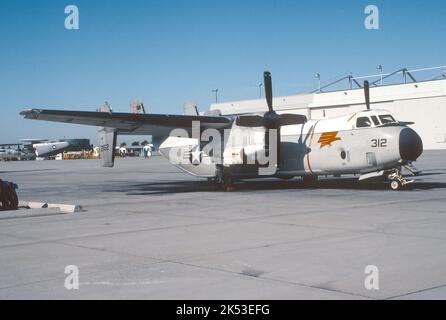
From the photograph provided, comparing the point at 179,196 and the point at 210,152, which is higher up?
the point at 210,152

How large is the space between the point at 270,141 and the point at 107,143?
8.46 metres

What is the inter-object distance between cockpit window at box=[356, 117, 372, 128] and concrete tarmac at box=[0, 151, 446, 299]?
15.4 ft

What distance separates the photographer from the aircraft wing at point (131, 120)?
72.0 feet

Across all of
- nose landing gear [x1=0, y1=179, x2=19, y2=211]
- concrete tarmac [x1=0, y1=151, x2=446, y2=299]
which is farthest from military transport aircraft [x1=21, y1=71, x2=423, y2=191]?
nose landing gear [x1=0, y1=179, x2=19, y2=211]

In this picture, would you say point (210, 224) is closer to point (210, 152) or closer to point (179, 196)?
point (179, 196)

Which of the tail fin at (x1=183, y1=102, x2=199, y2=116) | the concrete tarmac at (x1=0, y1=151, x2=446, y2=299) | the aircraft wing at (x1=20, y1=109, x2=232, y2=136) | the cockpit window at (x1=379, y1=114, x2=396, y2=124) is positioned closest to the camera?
the concrete tarmac at (x1=0, y1=151, x2=446, y2=299)

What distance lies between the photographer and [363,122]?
2217cm

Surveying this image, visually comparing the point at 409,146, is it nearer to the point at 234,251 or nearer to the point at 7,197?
the point at 234,251

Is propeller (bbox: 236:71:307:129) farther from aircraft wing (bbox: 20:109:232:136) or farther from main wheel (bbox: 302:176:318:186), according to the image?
main wheel (bbox: 302:176:318:186)

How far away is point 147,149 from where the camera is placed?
336 ft

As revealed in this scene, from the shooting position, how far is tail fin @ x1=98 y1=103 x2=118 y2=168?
26761mm

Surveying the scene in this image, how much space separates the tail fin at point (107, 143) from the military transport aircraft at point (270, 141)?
0.16 ft

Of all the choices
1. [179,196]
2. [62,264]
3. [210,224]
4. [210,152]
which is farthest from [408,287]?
[210,152]
